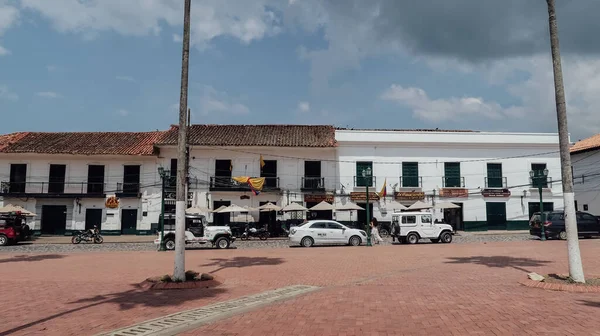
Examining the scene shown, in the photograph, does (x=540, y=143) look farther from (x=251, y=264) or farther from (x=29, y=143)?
(x=29, y=143)

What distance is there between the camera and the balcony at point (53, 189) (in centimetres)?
3050

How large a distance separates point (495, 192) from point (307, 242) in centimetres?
1797

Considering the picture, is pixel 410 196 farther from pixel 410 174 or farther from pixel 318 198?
pixel 318 198

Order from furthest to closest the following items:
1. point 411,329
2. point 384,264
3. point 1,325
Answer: point 384,264 → point 1,325 → point 411,329

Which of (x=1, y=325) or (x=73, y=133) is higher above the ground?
(x=73, y=133)

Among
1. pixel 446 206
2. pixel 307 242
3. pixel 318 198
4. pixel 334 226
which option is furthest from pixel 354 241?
pixel 446 206

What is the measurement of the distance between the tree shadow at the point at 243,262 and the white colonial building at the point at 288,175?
→ 50.6 feet

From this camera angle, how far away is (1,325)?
20.1 ft

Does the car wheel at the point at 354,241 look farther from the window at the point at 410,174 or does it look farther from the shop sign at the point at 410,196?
the window at the point at 410,174

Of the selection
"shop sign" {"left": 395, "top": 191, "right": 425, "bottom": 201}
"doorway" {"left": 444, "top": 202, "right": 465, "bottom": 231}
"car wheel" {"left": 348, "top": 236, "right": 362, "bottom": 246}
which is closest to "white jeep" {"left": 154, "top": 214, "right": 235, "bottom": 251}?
"car wheel" {"left": 348, "top": 236, "right": 362, "bottom": 246}

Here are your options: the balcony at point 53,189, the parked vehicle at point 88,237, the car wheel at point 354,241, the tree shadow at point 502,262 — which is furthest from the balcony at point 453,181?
the balcony at point 53,189

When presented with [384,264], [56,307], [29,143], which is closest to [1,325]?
[56,307]

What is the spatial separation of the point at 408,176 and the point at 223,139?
14.2 metres

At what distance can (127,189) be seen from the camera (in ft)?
102
